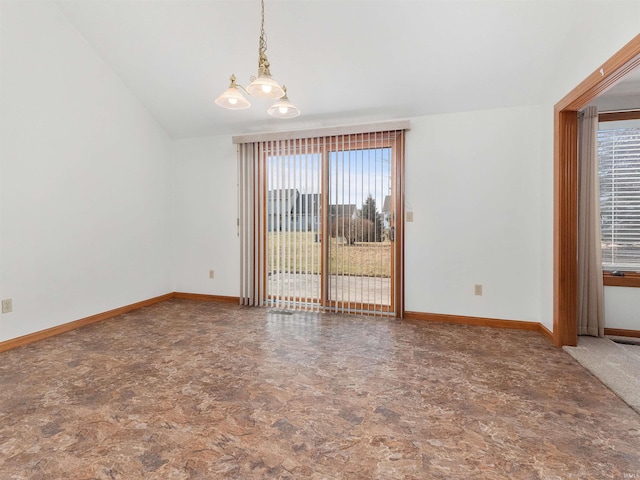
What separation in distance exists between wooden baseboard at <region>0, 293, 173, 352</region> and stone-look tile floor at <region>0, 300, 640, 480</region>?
0.38 feet

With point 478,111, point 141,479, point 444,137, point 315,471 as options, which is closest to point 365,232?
point 444,137

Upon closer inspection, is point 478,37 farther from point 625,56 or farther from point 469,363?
point 469,363

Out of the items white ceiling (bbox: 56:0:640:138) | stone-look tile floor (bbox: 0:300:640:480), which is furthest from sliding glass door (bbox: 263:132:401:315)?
stone-look tile floor (bbox: 0:300:640:480)

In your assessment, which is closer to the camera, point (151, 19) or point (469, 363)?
point (469, 363)

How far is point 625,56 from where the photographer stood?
6.37 feet

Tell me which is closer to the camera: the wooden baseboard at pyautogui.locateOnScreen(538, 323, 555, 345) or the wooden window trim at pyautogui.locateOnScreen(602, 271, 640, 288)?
the wooden baseboard at pyautogui.locateOnScreen(538, 323, 555, 345)

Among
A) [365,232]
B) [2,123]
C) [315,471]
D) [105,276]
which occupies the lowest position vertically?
[315,471]

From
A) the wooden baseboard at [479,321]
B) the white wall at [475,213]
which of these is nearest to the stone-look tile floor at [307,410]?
the wooden baseboard at [479,321]

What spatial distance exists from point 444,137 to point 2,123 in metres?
4.19

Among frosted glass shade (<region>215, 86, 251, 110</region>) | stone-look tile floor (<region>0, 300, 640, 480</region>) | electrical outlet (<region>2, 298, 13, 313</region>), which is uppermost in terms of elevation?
frosted glass shade (<region>215, 86, 251, 110</region>)

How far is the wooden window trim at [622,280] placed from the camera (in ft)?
10.7

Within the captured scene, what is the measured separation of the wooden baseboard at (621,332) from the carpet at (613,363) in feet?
0.90

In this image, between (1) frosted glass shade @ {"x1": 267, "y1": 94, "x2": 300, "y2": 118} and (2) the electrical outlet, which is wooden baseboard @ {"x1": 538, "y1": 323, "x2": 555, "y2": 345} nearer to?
(1) frosted glass shade @ {"x1": 267, "y1": 94, "x2": 300, "y2": 118}

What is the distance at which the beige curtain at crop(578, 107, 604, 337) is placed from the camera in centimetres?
307
